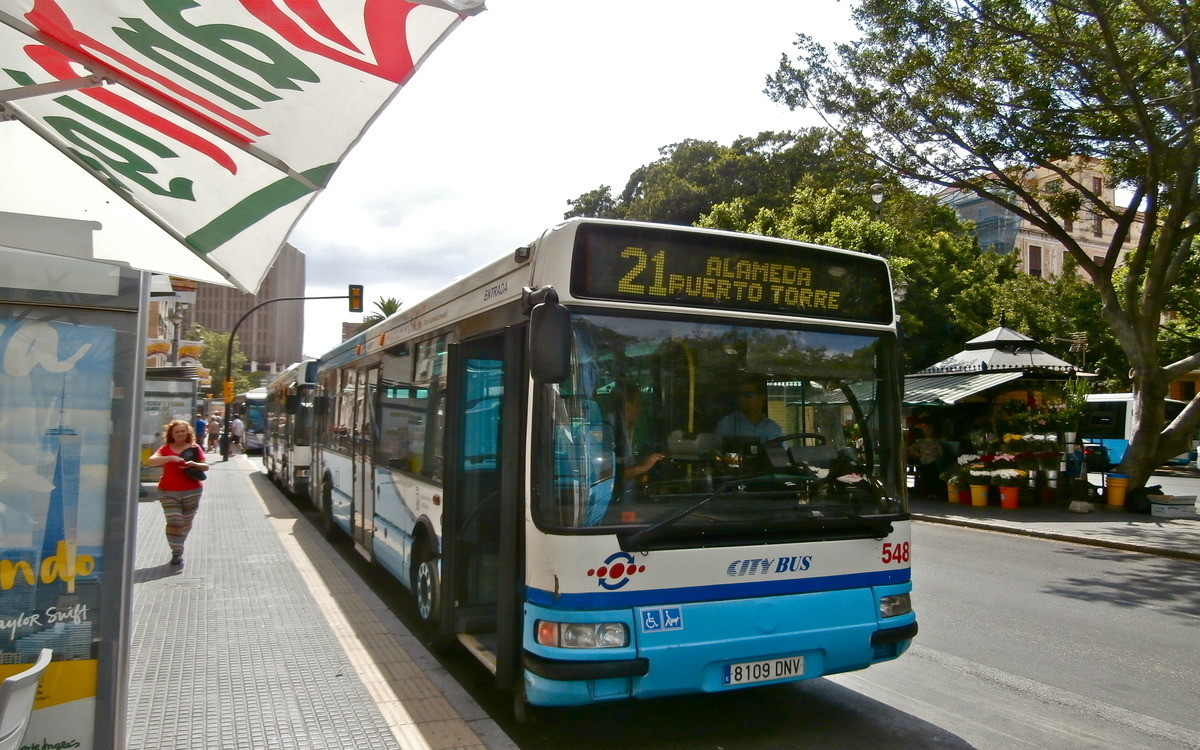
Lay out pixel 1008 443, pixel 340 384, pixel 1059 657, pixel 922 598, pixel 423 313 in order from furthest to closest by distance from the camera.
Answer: pixel 1008 443, pixel 340 384, pixel 922 598, pixel 423 313, pixel 1059 657

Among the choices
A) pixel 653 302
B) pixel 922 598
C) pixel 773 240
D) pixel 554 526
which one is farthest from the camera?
pixel 922 598

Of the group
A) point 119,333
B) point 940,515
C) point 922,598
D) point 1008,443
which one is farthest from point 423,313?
point 1008,443

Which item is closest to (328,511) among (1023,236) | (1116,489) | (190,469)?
(190,469)

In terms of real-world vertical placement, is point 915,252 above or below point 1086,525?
above

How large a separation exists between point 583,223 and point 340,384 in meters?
7.68

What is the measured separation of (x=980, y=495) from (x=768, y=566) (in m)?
15.7

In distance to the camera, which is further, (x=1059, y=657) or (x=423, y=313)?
(x=423, y=313)

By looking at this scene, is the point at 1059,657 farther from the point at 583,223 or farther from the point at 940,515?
the point at 940,515

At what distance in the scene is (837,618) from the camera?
194 inches

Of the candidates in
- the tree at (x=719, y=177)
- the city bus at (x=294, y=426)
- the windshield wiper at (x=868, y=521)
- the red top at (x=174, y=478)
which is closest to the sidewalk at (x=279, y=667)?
the red top at (x=174, y=478)

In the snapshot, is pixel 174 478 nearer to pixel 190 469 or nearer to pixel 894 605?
pixel 190 469

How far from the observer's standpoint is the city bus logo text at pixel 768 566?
4.72 metres

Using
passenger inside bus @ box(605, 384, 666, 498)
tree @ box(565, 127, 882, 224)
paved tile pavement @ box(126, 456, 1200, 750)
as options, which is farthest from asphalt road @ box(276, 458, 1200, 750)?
tree @ box(565, 127, 882, 224)

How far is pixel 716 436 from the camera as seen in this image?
4789 millimetres
